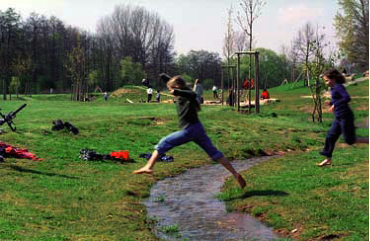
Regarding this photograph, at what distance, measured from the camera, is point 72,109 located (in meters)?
84.6

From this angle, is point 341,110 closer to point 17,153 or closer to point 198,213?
point 198,213

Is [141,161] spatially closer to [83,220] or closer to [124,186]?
[124,186]

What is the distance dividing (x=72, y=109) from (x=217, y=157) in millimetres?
81580

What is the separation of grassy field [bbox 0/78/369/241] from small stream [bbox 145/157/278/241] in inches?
52.2

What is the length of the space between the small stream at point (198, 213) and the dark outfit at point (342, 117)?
28429mm

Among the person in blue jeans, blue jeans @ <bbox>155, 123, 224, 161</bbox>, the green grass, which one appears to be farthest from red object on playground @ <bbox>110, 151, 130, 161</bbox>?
the person in blue jeans

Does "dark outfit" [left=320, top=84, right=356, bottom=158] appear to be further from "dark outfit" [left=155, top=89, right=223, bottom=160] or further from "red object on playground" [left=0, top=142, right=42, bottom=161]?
"red object on playground" [left=0, top=142, right=42, bottom=161]

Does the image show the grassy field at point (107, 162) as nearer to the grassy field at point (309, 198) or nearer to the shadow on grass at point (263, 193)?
the shadow on grass at point (263, 193)

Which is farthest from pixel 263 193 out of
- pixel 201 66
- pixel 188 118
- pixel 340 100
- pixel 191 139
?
pixel 201 66

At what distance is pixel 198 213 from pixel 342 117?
34.8 meters

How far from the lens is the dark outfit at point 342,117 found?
328 centimetres

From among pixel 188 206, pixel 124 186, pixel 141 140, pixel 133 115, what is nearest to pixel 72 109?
pixel 133 115

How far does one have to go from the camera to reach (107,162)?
52594 mm

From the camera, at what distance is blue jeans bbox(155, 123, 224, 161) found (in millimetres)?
Result: 4680
